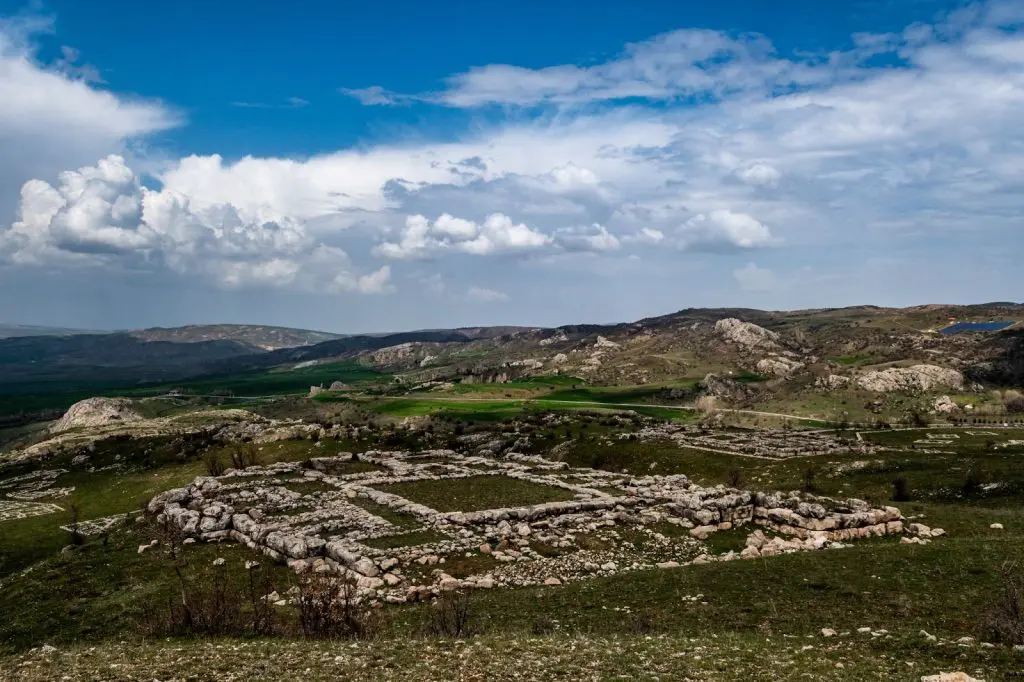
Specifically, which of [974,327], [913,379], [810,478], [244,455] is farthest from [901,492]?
[974,327]

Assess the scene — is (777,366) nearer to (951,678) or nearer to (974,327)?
(974,327)

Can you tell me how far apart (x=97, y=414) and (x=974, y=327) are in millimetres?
262891

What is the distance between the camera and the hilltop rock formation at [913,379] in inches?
5167

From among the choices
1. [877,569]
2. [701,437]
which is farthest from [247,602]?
[701,437]

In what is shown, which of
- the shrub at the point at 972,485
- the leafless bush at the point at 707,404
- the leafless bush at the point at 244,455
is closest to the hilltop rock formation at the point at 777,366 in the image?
the leafless bush at the point at 707,404

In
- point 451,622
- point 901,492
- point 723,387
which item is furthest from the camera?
point 723,387

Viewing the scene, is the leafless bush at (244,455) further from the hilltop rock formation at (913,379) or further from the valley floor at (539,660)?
the hilltop rock formation at (913,379)

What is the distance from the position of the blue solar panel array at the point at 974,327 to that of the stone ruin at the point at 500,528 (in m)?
181

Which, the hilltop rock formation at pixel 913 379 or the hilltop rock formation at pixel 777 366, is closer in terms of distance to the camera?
the hilltop rock formation at pixel 913 379

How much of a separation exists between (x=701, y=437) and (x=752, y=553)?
5721 cm

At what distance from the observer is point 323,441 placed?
271 ft

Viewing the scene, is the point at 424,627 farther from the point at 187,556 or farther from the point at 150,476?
the point at 150,476

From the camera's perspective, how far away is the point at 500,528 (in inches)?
1553

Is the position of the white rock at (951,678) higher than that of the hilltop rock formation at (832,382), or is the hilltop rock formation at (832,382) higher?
the white rock at (951,678)
